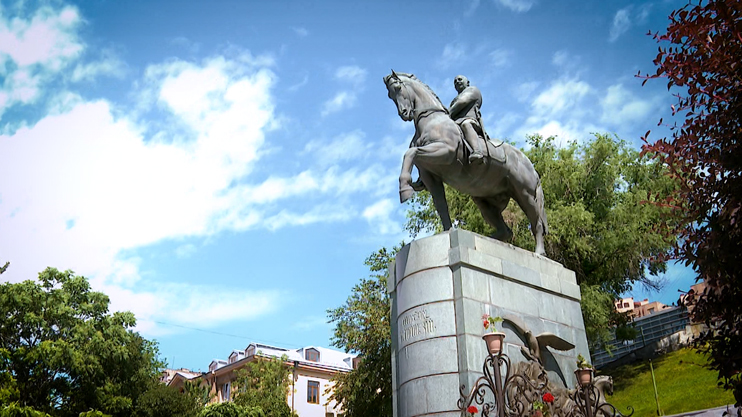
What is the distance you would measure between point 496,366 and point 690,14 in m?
4.31

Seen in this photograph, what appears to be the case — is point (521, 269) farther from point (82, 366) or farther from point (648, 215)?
point (82, 366)

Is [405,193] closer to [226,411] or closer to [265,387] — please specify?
[226,411]

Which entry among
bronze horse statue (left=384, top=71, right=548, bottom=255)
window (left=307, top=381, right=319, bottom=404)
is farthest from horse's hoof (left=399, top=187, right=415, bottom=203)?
window (left=307, top=381, right=319, bottom=404)

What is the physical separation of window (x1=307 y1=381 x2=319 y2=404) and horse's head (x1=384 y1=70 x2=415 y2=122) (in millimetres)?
47937

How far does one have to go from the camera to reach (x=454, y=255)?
10492 mm

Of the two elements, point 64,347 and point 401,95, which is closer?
point 401,95

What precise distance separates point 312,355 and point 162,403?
101ft

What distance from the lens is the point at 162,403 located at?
33281 millimetres

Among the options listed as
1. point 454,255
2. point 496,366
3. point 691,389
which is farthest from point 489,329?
point 691,389

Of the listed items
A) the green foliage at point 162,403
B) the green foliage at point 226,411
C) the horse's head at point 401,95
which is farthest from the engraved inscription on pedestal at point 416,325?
the green foliage at point 226,411

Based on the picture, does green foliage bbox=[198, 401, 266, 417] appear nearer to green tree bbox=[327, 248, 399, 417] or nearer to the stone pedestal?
green tree bbox=[327, 248, 399, 417]

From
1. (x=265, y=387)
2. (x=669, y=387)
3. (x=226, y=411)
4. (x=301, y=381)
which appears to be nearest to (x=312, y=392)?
(x=301, y=381)

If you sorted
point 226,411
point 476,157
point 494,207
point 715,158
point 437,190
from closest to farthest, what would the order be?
point 715,158, point 476,157, point 437,190, point 494,207, point 226,411

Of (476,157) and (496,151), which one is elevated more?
(496,151)
